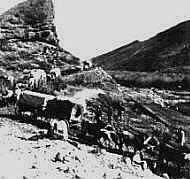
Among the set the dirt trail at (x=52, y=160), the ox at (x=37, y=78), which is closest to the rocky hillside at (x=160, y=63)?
the ox at (x=37, y=78)

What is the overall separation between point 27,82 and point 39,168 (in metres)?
4.86

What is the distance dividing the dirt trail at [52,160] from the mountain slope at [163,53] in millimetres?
8256

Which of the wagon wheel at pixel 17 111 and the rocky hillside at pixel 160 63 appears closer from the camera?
the wagon wheel at pixel 17 111

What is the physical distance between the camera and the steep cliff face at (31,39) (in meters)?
20.5

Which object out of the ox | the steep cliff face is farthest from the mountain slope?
the ox

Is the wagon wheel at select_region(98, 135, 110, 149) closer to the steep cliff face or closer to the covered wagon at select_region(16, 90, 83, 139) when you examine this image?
the covered wagon at select_region(16, 90, 83, 139)

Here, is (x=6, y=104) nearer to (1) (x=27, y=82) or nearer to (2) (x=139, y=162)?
(1) (x=27, y=82)

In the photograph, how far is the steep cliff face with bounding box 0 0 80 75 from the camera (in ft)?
67.1

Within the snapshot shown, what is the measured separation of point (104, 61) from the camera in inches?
1237

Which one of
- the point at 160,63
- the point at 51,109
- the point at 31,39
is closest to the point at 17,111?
the point at 51,109

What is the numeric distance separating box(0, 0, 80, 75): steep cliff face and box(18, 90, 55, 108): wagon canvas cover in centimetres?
177

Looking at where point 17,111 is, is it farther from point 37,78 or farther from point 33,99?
→ point 37,78

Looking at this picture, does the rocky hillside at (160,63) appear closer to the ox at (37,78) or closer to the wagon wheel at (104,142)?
the ox at (37,78)

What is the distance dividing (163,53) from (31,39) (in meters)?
7.36
